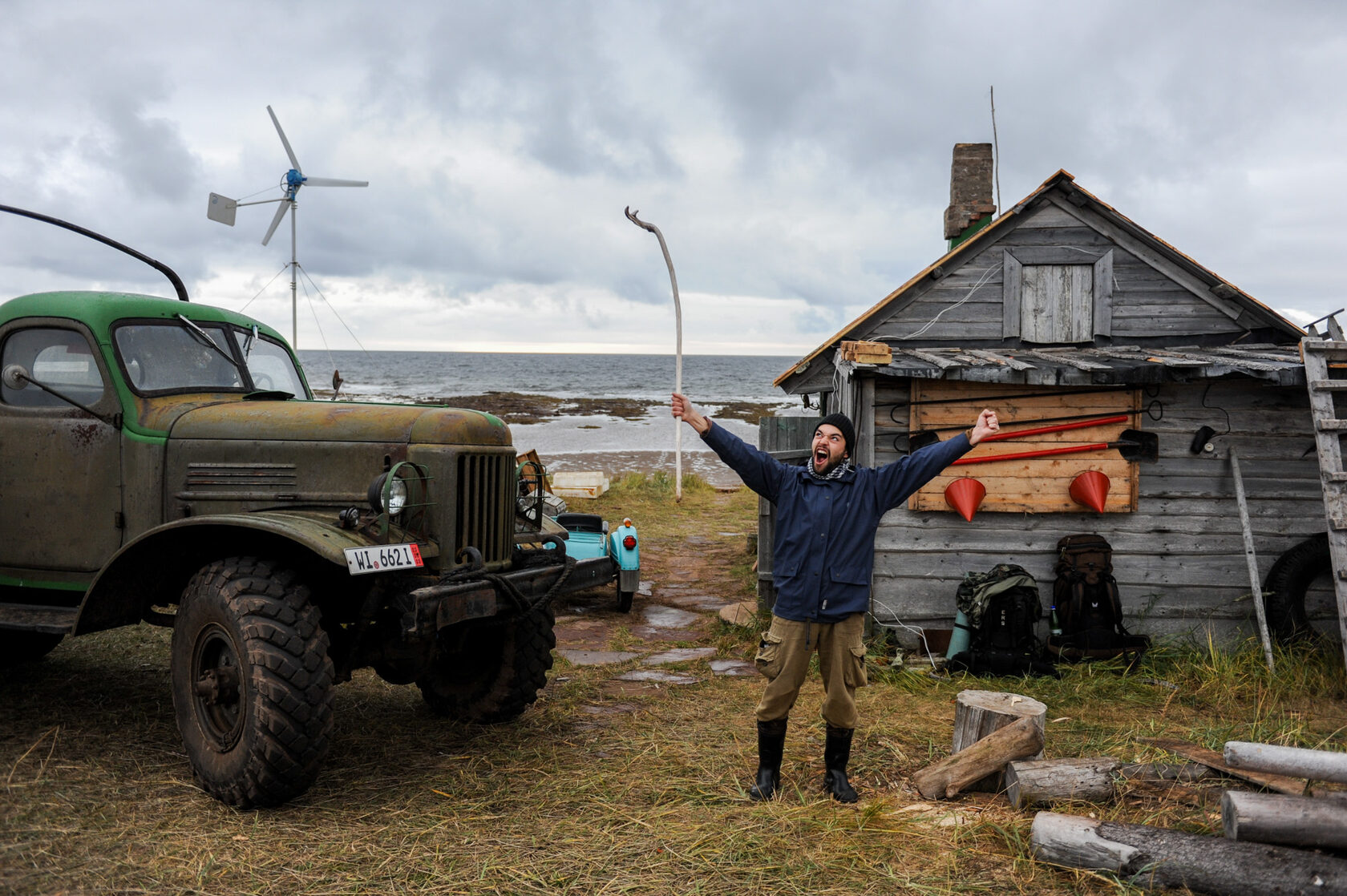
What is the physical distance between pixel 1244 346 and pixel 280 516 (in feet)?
24.0

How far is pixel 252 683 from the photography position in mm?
3768

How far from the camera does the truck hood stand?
170 inches

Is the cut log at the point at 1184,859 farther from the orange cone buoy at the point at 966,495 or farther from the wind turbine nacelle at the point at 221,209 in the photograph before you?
the wind turbine nacelle at the point at 221,209

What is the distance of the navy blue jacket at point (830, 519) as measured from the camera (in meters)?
4.02

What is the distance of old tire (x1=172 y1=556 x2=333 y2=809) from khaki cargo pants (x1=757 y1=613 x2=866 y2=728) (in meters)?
1.93

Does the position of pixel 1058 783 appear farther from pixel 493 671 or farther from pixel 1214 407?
pixel 1214 407

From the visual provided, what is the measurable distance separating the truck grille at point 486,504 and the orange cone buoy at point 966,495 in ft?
11.7

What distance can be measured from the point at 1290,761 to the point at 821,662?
5.92 ft

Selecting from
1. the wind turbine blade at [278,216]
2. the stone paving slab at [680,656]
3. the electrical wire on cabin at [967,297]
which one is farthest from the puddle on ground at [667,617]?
the wind turbine blade at [278,216]

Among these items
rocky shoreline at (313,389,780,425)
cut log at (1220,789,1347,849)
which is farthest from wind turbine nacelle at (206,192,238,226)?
rocky shoreline at (313,389,780,425)

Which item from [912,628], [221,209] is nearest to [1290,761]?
[912,628]

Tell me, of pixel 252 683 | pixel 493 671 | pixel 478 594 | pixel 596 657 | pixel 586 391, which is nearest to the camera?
pixel 252 683

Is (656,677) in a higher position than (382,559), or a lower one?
lower

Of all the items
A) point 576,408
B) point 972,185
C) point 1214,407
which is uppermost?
point 972,185
